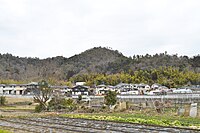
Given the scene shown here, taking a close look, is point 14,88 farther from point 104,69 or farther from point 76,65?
point 76,65

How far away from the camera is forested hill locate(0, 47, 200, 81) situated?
300ft

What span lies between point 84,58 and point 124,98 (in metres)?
100

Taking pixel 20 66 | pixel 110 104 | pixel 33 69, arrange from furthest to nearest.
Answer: pixel 20 66, pixel 33 69, pixel 110 104

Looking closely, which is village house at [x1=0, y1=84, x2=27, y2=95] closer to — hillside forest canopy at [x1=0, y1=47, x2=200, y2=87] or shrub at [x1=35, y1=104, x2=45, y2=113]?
hillside forest canopy at [x1=0, y1=47, x2=200, y2=87]

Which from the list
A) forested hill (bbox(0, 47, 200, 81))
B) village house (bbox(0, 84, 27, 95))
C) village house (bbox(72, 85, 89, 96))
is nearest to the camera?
village house (bbox(72, 85, 89, 96))

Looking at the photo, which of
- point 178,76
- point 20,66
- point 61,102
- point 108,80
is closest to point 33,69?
point 20,66

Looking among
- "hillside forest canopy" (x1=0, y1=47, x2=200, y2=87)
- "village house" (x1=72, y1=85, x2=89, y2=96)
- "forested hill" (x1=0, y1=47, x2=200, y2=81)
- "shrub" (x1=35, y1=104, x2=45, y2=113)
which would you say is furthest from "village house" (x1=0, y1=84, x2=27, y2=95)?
"shrub" (x1=35, y1=104, x2=45, y2=113)

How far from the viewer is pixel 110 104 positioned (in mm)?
33781

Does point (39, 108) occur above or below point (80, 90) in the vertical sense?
below

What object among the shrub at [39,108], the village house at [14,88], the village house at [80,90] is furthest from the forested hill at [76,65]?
the shrub at [39,108]

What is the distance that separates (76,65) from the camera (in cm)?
12469

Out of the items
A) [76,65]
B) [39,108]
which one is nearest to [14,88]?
[39,108]

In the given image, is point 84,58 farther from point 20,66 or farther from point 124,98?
point 124,98

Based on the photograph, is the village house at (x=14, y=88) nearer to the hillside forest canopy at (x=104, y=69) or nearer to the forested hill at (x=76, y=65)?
the hillside forest canopy at (x=104, y=69)
